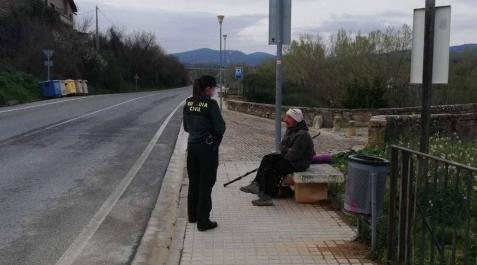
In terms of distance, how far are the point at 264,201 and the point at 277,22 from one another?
3237 mm

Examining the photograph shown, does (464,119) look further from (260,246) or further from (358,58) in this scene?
(358,58)

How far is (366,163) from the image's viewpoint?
5246mm

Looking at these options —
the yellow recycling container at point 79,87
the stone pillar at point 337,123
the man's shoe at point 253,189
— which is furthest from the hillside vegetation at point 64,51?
the man's shoe at point 253,189

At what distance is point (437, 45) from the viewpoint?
16.1 feet

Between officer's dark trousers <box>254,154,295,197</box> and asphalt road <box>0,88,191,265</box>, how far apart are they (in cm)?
155

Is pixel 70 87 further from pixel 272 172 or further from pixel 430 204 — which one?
pixel 430 204

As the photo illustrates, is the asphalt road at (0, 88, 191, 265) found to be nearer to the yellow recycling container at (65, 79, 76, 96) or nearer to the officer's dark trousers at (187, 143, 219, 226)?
the officer's dark trousers at (187, 143, 219, 226)

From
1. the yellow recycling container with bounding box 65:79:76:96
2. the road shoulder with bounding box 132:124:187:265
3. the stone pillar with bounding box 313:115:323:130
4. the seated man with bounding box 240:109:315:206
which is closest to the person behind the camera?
the road shoulder with bounding box 132:124:187:265

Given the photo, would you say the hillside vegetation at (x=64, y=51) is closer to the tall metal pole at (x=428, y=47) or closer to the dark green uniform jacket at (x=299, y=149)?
the dark green uniform jacket at (x=299, y=149)

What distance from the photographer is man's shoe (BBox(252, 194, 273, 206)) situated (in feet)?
23.0

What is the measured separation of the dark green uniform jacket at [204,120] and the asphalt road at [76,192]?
4.31 feet

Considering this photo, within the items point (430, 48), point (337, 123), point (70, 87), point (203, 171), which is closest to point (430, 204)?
point (430, 48)

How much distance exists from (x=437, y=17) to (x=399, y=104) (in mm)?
21157

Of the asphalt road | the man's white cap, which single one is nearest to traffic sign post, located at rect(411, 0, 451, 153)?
the man's white cap
